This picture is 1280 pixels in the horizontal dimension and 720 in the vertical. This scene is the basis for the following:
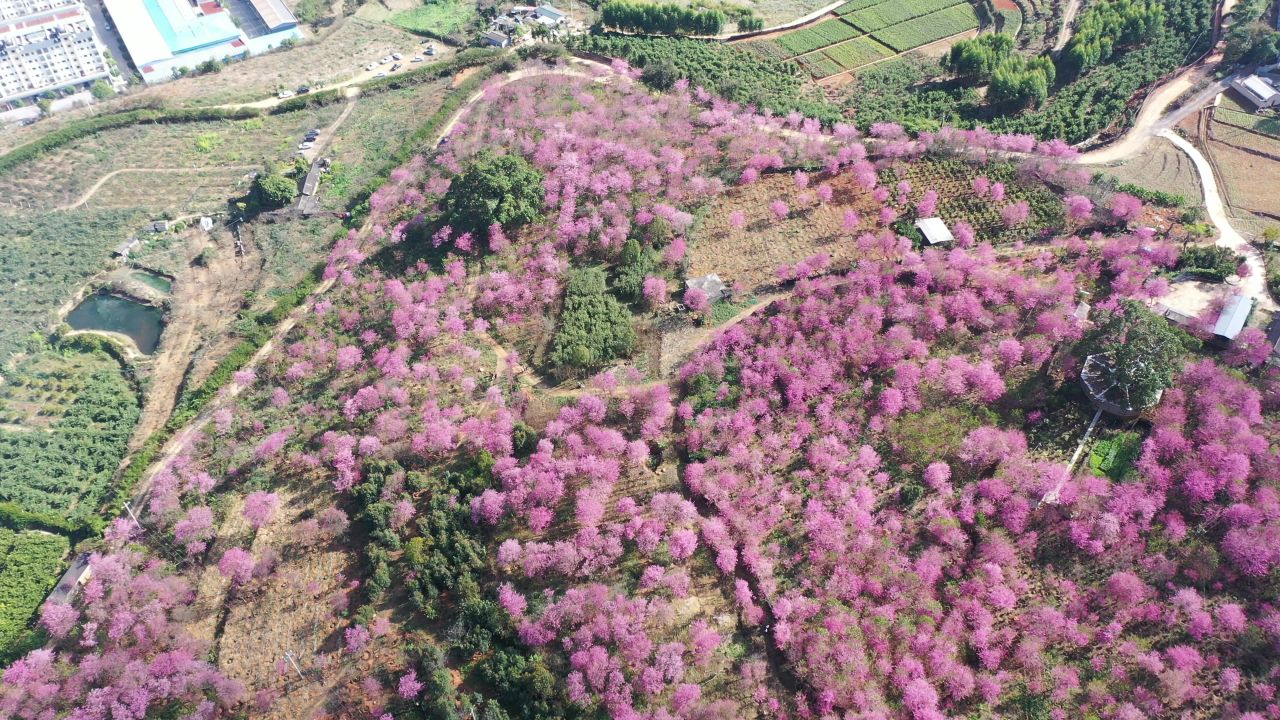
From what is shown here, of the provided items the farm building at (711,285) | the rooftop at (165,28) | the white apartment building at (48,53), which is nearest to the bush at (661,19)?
the farm building at (711,285)

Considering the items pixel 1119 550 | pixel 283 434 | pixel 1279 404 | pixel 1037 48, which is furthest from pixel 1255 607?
pixel 1037 48

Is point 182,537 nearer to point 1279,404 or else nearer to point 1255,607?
point 1255,607

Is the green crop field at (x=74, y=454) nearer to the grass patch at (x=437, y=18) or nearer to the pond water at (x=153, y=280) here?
the pond water at (x=153, y=280)

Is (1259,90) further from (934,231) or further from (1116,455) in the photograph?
(1116,455)

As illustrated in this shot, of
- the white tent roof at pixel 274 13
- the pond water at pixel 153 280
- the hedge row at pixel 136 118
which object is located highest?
the white tent roof at pixel 274 13

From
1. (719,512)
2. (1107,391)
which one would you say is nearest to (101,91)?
(719,512)

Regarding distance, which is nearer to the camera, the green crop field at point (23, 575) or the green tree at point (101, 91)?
the green crop field at point (23, 575)
